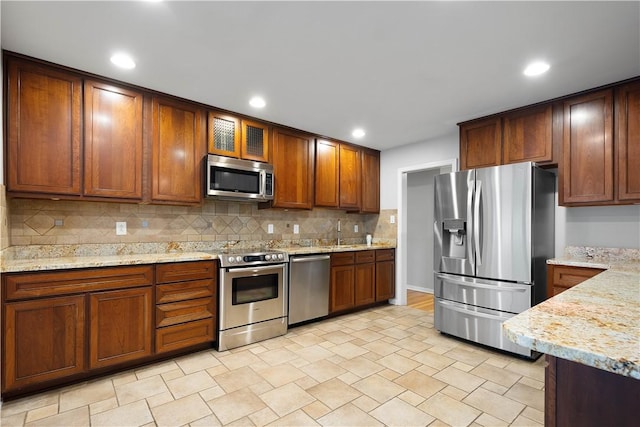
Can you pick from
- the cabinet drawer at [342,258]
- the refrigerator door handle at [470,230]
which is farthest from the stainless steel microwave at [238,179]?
the refrigerator door handle at [470,230]

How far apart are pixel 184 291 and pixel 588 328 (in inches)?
108

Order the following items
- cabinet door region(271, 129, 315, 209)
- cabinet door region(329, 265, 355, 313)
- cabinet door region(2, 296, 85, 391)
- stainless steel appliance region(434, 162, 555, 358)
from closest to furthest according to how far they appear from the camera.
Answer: cabinet door region(2, 296, 85, 391)
stainless steel appliance region(434, 162, 555, 358)
cabinet door region(271, 129, 315, 209)
cabinet door region(329, 265, 355, 313)

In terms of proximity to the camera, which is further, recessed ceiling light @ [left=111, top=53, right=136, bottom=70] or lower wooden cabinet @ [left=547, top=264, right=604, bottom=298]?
lower wooden cabinet @ [left=547, top=264, right=604, bottom=298]

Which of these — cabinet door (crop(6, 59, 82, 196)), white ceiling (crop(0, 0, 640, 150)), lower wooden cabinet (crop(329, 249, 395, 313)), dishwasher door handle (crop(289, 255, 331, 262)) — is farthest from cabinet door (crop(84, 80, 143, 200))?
lower wooden cabinet (crop(329, 249, 395, 313))

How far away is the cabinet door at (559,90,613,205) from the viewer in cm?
272

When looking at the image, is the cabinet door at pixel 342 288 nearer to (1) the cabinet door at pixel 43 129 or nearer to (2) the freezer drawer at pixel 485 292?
(2) the freezer drawer at pixel 485 292

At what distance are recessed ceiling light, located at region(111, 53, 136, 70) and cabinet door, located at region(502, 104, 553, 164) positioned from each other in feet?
11.4

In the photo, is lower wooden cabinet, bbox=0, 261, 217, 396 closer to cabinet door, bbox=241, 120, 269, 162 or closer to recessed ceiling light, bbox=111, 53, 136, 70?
cabinet door, bbox=241, 120, 269, 162

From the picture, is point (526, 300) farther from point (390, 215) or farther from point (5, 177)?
point (5, 177)

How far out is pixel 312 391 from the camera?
2275 millimetres

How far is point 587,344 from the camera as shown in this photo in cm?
76

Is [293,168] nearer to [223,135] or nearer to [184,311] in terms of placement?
[223,135]

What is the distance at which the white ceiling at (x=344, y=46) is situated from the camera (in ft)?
5.94

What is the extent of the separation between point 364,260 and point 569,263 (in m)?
2.26
